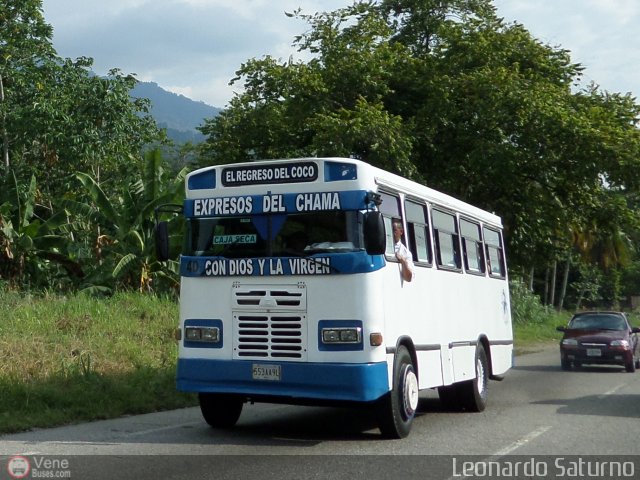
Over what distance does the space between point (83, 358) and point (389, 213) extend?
22.8 feet

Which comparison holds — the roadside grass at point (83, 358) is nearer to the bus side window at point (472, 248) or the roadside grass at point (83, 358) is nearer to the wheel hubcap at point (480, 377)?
the wheel hubcap at point (480, 377)

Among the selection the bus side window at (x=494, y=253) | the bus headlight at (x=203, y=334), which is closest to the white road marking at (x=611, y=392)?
the bus side window at (x=494, y=253)

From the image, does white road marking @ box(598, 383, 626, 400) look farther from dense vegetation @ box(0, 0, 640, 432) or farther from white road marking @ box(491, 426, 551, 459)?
dense vegetation @ box(0, 0, 640, 432)

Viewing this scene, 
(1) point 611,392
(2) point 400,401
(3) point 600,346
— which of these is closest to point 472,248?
(1) point 611,392

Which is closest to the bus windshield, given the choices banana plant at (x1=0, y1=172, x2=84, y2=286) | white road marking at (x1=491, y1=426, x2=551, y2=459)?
white road marking at (x1=491, y1=426, x2=551, y2=459)

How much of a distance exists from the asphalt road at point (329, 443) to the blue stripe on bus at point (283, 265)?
1.86 metres

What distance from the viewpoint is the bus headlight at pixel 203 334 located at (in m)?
10.4

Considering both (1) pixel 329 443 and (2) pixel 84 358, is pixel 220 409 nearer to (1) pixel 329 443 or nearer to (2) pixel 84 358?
→ (1) pixel 329 443

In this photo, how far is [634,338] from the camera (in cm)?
2486

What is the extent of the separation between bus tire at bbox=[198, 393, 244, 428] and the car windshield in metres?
15.3

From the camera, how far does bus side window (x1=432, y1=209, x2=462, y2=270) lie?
41.6ft

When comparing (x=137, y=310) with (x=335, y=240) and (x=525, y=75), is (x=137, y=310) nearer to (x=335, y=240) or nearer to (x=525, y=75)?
(x=335, y=240)

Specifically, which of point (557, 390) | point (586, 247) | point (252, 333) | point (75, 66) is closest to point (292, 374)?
point (252, 333)

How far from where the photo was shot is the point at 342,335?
9930 mm
